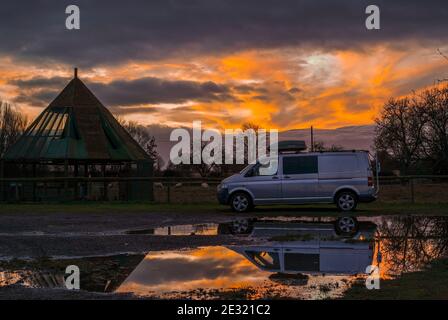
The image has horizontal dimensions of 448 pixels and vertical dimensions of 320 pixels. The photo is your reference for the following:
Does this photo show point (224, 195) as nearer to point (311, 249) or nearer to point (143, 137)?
point (311, 249)

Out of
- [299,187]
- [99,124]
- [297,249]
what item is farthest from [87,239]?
[99,124]

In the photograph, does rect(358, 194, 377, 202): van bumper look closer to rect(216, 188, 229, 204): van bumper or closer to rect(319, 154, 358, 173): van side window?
rect(319, 154, 358, 173): van side window

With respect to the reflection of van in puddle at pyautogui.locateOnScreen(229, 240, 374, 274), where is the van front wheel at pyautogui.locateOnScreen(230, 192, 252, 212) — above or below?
above

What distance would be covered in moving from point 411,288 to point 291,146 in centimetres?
1493

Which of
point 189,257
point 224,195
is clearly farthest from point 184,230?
point 224,195

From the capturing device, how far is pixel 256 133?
299ft

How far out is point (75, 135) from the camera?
31.9 meters

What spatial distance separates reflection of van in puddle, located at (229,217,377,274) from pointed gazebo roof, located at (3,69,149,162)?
60.9ft

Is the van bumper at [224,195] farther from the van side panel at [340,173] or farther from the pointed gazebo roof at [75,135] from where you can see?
the pointed gazebo roof at [75,135]

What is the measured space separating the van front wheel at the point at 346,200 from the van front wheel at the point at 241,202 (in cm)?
304

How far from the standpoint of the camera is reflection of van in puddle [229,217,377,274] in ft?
29.1

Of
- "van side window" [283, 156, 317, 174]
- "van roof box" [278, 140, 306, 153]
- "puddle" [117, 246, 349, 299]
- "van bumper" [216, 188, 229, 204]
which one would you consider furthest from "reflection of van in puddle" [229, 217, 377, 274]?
"van roof box" [278, 140, 306, 153]
